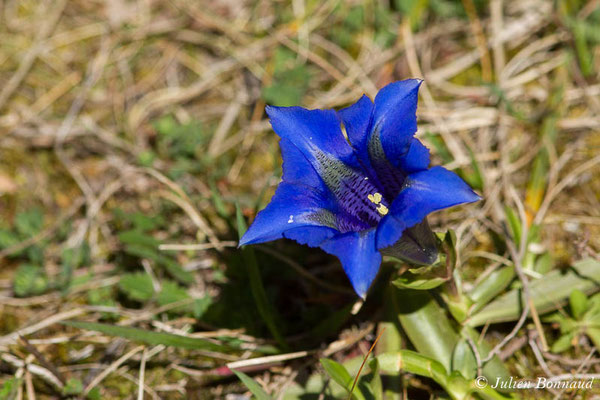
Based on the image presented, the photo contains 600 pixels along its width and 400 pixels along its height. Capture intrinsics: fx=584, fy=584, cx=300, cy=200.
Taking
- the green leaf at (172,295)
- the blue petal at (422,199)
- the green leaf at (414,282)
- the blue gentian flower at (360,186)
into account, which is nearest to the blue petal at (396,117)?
the blue gentian flower at (360,186)

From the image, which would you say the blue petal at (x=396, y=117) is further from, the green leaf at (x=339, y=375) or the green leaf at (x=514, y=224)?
the green leaf at (x=514, y=224)

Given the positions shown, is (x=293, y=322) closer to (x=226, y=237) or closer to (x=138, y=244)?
(x=226, y=237)

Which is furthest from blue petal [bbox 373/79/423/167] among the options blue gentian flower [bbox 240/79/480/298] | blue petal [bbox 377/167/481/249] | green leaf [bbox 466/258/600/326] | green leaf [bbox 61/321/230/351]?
green leaf [bbox 61/321/230/351]

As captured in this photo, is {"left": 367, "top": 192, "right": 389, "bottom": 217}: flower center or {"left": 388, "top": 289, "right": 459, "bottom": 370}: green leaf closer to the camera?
{"left": 367, "top": 192, "right": 389, "bottom": 217}: flower center

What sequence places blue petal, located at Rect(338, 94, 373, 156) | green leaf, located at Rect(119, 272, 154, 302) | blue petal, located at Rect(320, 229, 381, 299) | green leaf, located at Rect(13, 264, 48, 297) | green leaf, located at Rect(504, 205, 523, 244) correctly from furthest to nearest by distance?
Answer: green leaf, located at Rect(13, 264, 48, 297) → green leaf, located at Rect(119, 272, 154, 302) → green leaf, located at Rect(504, 205, 523, 244) → blue petal, located at Rect(338, 94, 373, 156) → blue petal, located at Rect(320, 229, 381, 299)

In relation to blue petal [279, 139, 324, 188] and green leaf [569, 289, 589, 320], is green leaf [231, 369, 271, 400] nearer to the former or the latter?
blue petal [279, 139, 324, 188]

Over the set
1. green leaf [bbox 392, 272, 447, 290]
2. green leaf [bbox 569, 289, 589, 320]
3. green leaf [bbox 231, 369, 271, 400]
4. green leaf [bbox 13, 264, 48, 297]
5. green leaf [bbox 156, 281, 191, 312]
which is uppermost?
green leaf [bbox 13, 264, 48, 297]

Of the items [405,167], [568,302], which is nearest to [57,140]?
[405,167]
